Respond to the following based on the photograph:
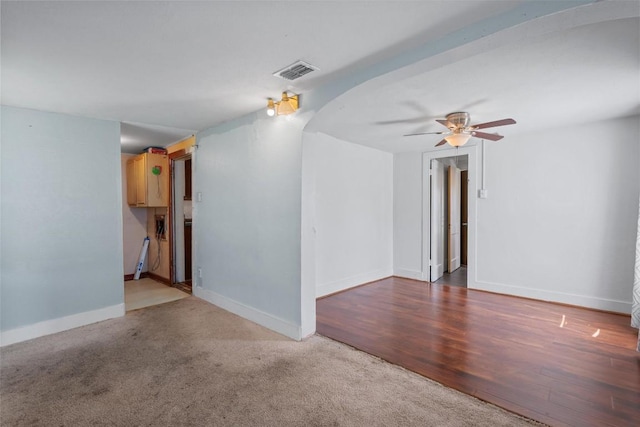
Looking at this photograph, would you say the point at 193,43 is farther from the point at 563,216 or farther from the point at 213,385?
the point at 563,216

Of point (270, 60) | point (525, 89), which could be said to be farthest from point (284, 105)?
point (525, 89)

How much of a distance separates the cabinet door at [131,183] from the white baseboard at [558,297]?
5710 mm

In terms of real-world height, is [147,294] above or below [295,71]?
below

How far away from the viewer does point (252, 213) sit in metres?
3.44

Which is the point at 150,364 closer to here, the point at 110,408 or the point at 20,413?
the point at 110,408

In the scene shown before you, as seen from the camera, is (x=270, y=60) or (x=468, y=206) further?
(x=468, y=206)

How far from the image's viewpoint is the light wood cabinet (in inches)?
191

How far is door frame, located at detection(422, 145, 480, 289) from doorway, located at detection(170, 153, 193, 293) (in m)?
3.92

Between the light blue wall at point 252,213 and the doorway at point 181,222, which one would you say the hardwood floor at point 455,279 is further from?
the doorway at point 181,222

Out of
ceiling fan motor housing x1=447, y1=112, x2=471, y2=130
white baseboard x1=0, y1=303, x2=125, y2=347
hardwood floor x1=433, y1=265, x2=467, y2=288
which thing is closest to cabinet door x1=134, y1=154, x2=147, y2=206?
white baseboard x1=0, y1=303, x2=125, y2=347

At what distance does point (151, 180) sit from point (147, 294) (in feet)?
5.81

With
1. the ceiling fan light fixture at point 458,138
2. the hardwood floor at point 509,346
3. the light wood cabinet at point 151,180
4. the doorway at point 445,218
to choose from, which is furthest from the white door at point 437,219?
the light wood cabinet at point 151,180

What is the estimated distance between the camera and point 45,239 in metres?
3.17

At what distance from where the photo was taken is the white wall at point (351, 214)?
4.46m
